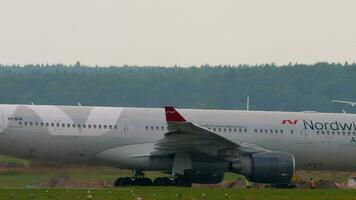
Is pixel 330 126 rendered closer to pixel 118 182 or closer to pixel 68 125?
pixel 118 182

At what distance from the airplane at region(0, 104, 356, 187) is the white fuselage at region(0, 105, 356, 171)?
3 cm

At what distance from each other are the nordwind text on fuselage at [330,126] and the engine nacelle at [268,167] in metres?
3.38

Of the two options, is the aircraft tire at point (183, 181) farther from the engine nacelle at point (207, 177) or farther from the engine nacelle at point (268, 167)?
the engine nacelle at point (268, 167)

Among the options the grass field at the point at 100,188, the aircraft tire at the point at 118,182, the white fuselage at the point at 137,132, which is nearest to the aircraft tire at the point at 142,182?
the aircraft tire at the point at 118,182

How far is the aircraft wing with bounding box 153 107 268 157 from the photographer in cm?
3912

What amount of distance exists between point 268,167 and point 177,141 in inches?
127

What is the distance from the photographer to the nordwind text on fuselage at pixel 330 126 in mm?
42562

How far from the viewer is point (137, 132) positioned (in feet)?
135

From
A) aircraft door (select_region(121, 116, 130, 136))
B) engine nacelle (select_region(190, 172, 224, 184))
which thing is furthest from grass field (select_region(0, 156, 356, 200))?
aircraft door (select_region(121, 116, 130, 136))

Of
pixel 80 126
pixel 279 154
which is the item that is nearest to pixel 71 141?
pixel 80 126

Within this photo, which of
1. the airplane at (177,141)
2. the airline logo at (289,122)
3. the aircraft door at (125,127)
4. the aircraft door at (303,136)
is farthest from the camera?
the airline logo at (289,122)

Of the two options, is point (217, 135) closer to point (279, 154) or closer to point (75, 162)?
point (279, 154)

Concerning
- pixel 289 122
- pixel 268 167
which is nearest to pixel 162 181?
pixel 268 167

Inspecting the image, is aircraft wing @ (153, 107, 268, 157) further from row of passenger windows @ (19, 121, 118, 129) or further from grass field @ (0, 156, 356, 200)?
row of passenger windows @ (19, 121, 118, 129)
